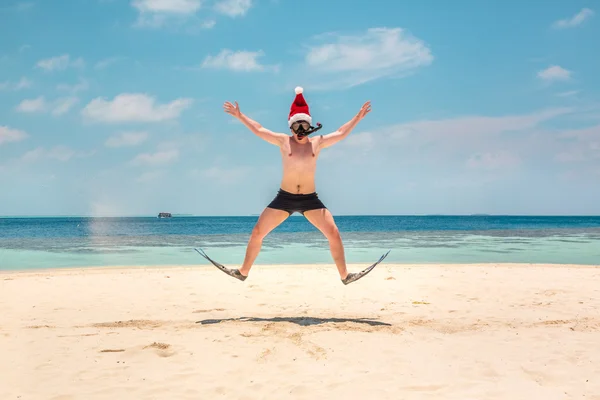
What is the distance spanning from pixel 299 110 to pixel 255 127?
2.05ft

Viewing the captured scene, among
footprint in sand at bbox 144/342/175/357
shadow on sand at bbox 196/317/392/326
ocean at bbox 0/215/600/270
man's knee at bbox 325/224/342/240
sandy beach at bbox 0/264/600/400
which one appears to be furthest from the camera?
ocean at bbox 0/215/600/270

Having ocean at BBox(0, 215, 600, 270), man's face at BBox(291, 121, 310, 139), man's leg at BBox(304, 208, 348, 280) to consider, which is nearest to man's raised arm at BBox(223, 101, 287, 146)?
man's face at BBox(291, 121, 310, 139)

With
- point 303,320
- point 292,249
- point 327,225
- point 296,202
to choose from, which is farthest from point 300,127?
point 292,249

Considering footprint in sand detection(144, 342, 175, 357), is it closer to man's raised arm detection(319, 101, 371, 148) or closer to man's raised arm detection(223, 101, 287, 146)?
man's raised arm detection(223, 101, 287, 146)

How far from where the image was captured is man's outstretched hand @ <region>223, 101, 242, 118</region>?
6.48m

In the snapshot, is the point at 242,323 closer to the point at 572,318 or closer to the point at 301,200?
the point at 301,200

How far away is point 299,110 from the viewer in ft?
21.5

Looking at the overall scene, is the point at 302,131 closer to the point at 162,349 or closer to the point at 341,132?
the point at 341,132

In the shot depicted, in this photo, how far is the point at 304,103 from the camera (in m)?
6.63

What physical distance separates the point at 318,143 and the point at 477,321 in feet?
10.2

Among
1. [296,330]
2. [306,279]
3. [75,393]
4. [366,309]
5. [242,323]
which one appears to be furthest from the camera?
[306,279]

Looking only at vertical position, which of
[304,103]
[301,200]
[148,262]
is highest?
[304,103]

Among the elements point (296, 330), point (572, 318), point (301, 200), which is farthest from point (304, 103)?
point (572, 318)

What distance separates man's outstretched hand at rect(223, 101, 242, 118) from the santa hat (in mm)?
680
